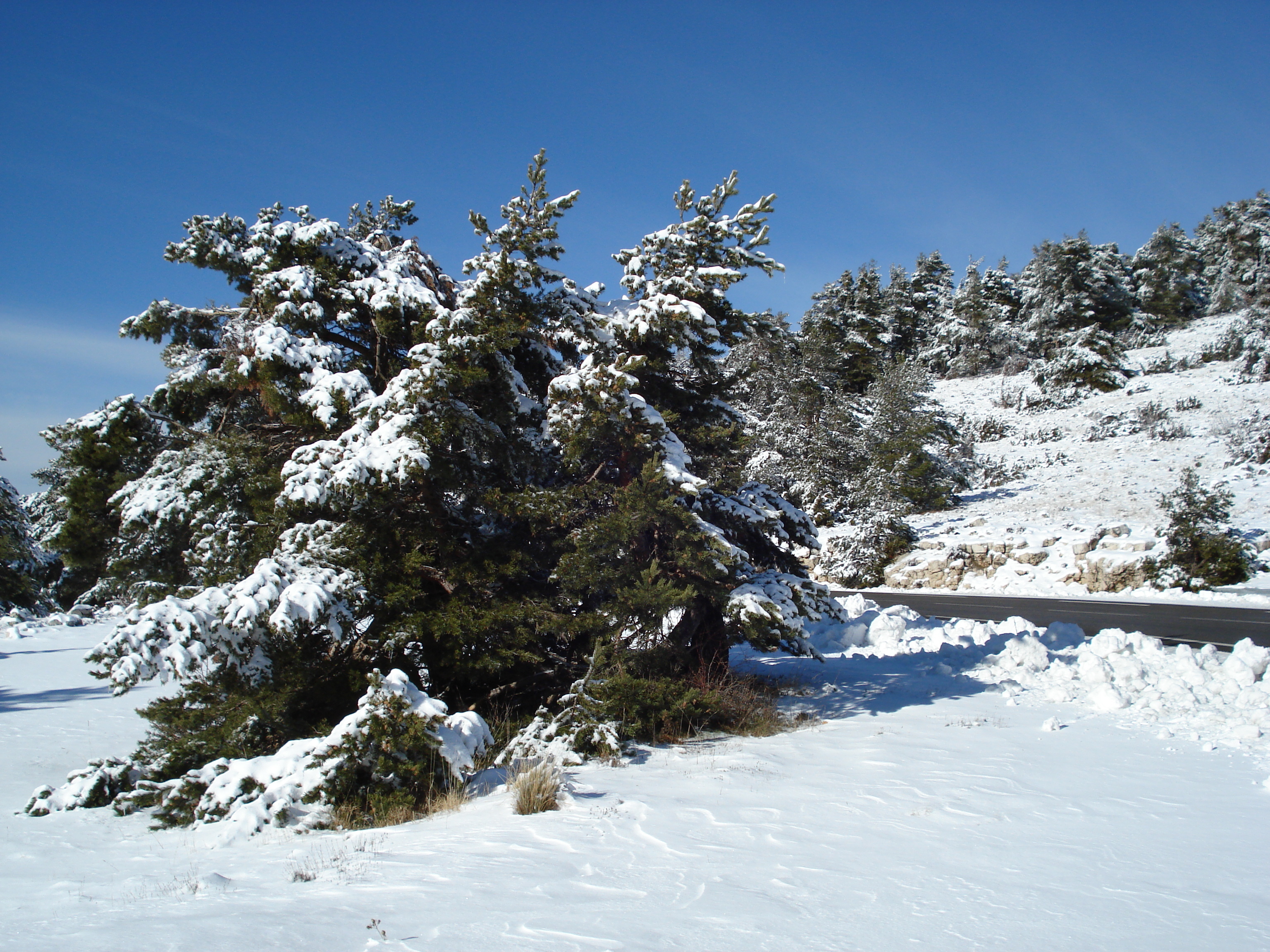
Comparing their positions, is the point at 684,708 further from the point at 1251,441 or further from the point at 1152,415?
the point at 1152,415

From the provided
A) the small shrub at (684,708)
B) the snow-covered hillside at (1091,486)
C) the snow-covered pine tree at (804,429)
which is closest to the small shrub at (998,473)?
the snow-covered hillside at (1091,486)

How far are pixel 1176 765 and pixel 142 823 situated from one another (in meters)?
8.96

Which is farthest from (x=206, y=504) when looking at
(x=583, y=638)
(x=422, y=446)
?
(x=583, y=638)

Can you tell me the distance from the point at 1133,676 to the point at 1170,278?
60.3 meters

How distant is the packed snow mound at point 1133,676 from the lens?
25.8 feet

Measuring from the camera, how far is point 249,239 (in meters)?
9.59

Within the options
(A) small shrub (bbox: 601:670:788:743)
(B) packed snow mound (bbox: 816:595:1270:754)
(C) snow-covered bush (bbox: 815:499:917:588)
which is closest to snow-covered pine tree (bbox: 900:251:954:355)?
(C) snow-covered bush (bbox: 815:499:917:588)

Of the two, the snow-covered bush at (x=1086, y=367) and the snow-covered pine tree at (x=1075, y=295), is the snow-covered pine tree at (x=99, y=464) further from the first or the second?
the snow-covered pine tree at (x=1075, y=295)

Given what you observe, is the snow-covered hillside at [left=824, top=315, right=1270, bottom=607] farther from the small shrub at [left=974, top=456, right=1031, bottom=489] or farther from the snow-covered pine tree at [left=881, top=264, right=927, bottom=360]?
the snow-covered pine tree at [left=881, top=264, right=927, bottom=360]

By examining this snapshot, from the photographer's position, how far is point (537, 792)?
570cm

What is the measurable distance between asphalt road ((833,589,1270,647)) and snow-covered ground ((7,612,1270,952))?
18.5 ft

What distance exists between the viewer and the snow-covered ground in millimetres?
3457

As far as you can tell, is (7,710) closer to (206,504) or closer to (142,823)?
(206,504)

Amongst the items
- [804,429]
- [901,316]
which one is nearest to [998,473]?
[804,429]
